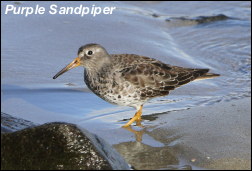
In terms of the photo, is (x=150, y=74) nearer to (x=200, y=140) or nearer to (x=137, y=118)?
(x=137, y=118)

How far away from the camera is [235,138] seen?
20.7 ft

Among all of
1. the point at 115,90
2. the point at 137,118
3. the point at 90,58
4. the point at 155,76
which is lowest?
the point at 137,118

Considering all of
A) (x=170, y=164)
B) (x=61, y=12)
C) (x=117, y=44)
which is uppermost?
(x=61, y=12)

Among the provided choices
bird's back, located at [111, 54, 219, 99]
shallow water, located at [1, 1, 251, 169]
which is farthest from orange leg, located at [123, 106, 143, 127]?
bird's back, located at [111, 54, 219, 99]

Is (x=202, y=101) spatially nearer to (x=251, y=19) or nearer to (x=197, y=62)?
(x=197, y=62)

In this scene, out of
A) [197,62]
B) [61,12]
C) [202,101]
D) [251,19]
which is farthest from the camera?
[251,19]

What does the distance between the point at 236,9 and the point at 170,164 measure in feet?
25.4

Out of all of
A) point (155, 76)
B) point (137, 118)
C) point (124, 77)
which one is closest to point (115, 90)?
point (124, 77)

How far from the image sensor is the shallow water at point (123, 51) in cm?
725

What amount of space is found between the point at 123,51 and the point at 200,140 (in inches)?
143

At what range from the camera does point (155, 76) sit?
288 inches

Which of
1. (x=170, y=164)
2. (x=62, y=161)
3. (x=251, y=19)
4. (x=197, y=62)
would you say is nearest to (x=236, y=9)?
(x=251, y=19)

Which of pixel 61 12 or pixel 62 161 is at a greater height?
pixel 61 12

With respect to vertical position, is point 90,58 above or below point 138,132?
above
